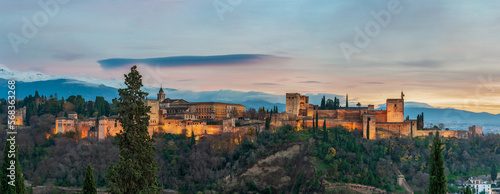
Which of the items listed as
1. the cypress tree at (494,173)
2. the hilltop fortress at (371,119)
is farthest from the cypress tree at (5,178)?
the cypress tree at (494,173)

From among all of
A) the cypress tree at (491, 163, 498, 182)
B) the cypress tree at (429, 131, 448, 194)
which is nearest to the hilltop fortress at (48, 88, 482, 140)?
the cypress tree at (491, 163, 498, 182)

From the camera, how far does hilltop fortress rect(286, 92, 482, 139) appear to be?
55.0 meters

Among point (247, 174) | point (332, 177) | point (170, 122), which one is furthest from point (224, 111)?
point (332, 177)

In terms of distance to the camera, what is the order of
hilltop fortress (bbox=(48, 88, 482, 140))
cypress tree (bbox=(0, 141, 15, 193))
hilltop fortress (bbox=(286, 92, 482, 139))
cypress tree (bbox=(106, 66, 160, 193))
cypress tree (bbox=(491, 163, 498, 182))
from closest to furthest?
cypress tree (bbox=(106, 66, 160, 193))
cypress tree (bbox=(0, 141, 15, 193))
cypress tree (bbox=(491, 163, 498, 182))
hilltop fortress (bbox=(48, 88, 482, 140))
hilltop fortress (bbox=(286, 92, 482, 139))

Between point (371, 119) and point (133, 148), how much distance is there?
4547cm

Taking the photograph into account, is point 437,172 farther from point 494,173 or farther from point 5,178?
point 494,173

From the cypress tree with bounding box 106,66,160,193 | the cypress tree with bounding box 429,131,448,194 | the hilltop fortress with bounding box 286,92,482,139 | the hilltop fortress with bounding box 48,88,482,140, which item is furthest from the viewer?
the hilltop fortress with bounding box 286,92,482,139

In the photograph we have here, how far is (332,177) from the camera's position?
46.5 metres

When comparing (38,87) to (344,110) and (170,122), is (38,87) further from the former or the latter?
(344,110)

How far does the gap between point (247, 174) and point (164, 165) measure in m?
9.08

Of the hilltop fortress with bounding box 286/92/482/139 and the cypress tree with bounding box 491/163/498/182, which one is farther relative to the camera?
the hilltop fortress with bounding box 286/92/482/139

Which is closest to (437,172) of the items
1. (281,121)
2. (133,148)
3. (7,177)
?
(133,148)

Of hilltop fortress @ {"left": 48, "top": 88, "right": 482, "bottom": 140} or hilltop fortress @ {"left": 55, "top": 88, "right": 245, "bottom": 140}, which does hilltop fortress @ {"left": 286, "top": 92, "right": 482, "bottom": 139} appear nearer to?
hilltop fortress @ {"left": 48, "top": 88, "right": 482, "bottom": 140}

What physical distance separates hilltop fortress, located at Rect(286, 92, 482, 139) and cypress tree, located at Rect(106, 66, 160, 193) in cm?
4466
